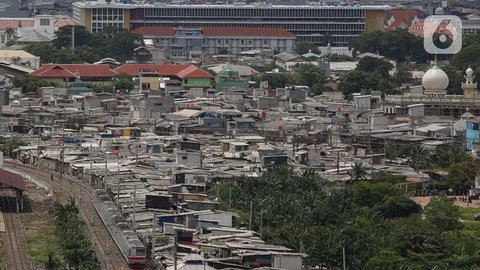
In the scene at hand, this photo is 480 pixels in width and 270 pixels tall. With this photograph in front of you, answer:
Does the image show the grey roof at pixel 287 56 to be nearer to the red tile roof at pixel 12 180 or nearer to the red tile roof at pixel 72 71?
the red tile roof at pixel 72 71

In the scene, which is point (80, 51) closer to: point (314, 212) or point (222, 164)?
point (222, 164)

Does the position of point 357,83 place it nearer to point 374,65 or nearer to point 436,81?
point 374,65

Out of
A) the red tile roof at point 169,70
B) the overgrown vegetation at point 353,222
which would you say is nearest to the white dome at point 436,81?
the red tile roof at point 169,70

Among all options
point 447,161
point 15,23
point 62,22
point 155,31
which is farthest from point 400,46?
point 447,161

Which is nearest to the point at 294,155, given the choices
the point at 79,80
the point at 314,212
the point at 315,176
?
the point at 315,176

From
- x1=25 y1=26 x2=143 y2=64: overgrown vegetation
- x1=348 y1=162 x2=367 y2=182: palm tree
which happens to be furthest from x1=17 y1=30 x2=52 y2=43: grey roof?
x1=348 y1=162 x2=367 y2=182: palm tree
